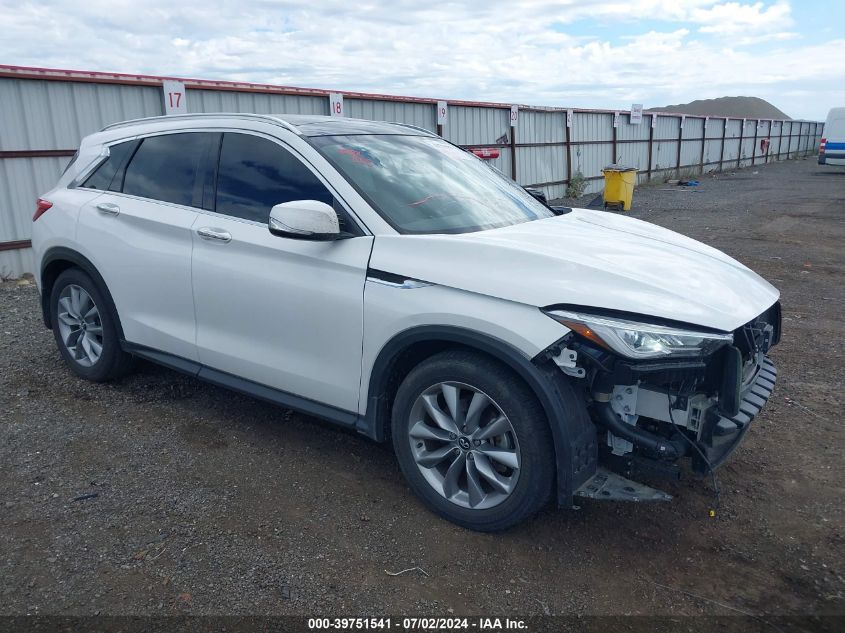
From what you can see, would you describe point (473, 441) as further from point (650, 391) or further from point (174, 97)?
point (174, 97)

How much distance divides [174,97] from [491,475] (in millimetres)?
9590

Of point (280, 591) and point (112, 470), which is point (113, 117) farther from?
point (280, 591)

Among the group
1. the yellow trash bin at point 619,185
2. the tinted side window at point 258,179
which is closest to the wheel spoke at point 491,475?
the tinted side window at point 258,179

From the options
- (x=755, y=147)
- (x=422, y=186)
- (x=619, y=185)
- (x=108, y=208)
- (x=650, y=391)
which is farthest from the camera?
(x=755, y=147)

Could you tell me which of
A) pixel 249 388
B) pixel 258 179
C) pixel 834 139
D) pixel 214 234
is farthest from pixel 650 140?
pixel 249 388

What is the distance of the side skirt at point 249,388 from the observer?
358 centimetres

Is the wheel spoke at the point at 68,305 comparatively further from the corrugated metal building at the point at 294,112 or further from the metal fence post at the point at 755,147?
the metal fence post at the point at 755,147

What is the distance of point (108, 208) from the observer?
4547mm

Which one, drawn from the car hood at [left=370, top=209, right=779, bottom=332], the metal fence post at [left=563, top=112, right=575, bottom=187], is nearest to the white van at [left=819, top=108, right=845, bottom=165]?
the metal fence post at [left=563, top=112, right=575, bottom=187]

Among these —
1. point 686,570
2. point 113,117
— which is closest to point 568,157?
point 113,117

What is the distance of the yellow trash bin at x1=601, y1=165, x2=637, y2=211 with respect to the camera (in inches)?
683

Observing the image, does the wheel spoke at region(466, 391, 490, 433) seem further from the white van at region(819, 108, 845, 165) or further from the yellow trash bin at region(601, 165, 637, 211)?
the white van at region(819, 108, 845, 165)

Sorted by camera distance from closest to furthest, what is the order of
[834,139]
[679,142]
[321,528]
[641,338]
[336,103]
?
[641,338], [321,528], [336,103], [679,142], [834,139]

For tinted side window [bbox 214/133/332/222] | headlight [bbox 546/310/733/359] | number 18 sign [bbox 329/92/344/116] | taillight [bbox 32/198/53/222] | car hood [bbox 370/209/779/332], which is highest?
number 18 sign [bbox 329/92/344/116]
